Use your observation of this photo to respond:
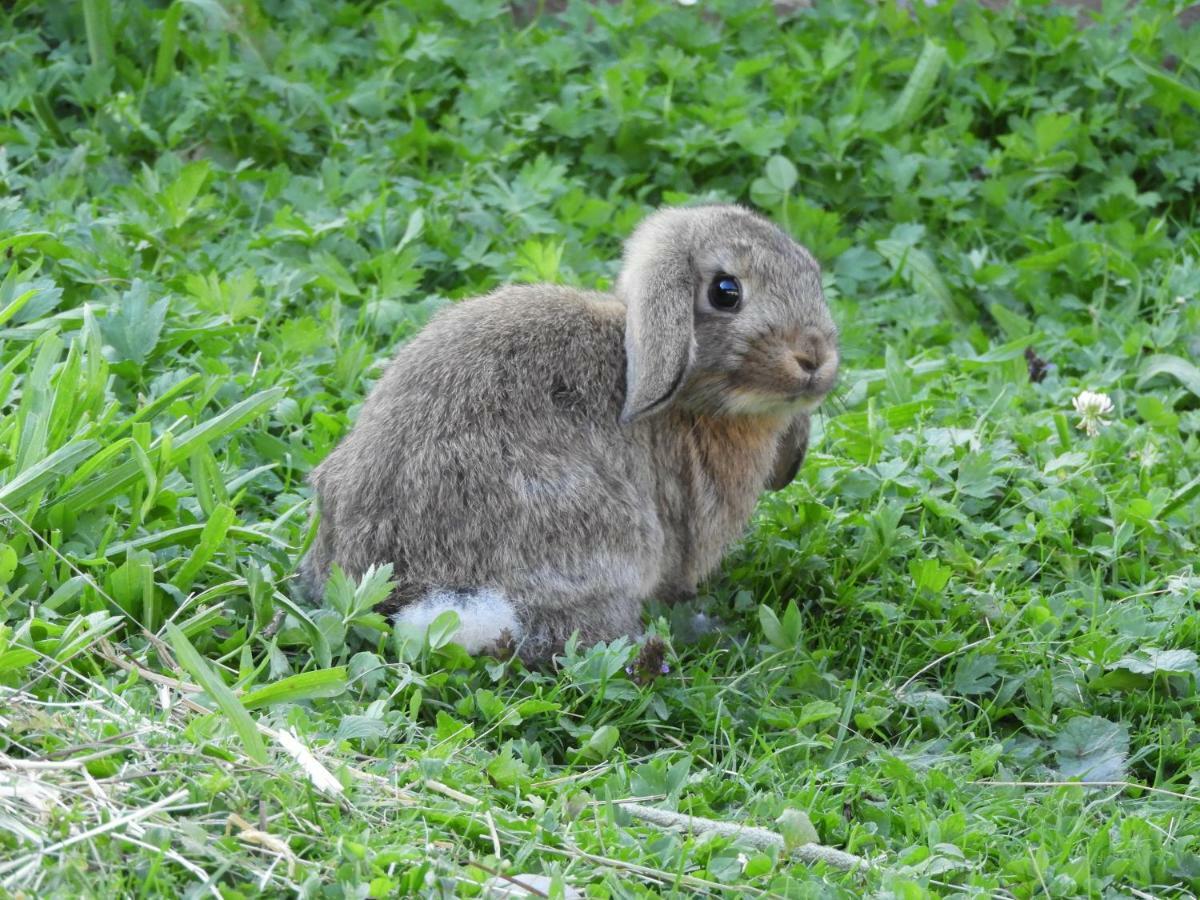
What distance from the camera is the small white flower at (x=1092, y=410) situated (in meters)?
5.29

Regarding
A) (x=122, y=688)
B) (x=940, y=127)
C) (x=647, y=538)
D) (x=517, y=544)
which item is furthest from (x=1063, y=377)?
(x=122, y=688)

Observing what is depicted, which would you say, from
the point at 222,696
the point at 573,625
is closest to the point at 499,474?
the point at 573,625

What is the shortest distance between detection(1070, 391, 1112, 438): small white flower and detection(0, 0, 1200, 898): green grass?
59 mm

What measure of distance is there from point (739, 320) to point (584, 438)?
1.75 ft

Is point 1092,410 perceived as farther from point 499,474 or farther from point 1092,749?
point 499,474

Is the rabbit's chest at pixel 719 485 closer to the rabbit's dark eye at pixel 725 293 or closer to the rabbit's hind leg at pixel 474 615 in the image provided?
the rabbit's dark eye at pixel 725 293

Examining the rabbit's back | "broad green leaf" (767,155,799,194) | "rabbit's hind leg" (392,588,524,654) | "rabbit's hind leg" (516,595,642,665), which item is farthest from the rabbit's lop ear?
"broad green leaf" (767,155,799,194)

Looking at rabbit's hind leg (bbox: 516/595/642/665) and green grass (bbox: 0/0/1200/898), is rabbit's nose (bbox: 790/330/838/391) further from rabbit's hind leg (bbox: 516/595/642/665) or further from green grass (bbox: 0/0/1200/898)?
rabbit's hind leg (bbox: 516/595/642/665)

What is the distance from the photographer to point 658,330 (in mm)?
4113

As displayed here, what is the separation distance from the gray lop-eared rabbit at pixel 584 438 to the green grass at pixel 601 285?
0.57ft

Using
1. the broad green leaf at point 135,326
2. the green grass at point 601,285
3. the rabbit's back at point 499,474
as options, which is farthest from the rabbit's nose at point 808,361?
the broad green leaf at point 135,326

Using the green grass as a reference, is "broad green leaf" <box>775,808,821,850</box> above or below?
below

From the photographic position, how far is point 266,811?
3.05 meters

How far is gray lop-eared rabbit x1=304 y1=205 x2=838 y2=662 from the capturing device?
3.94m
